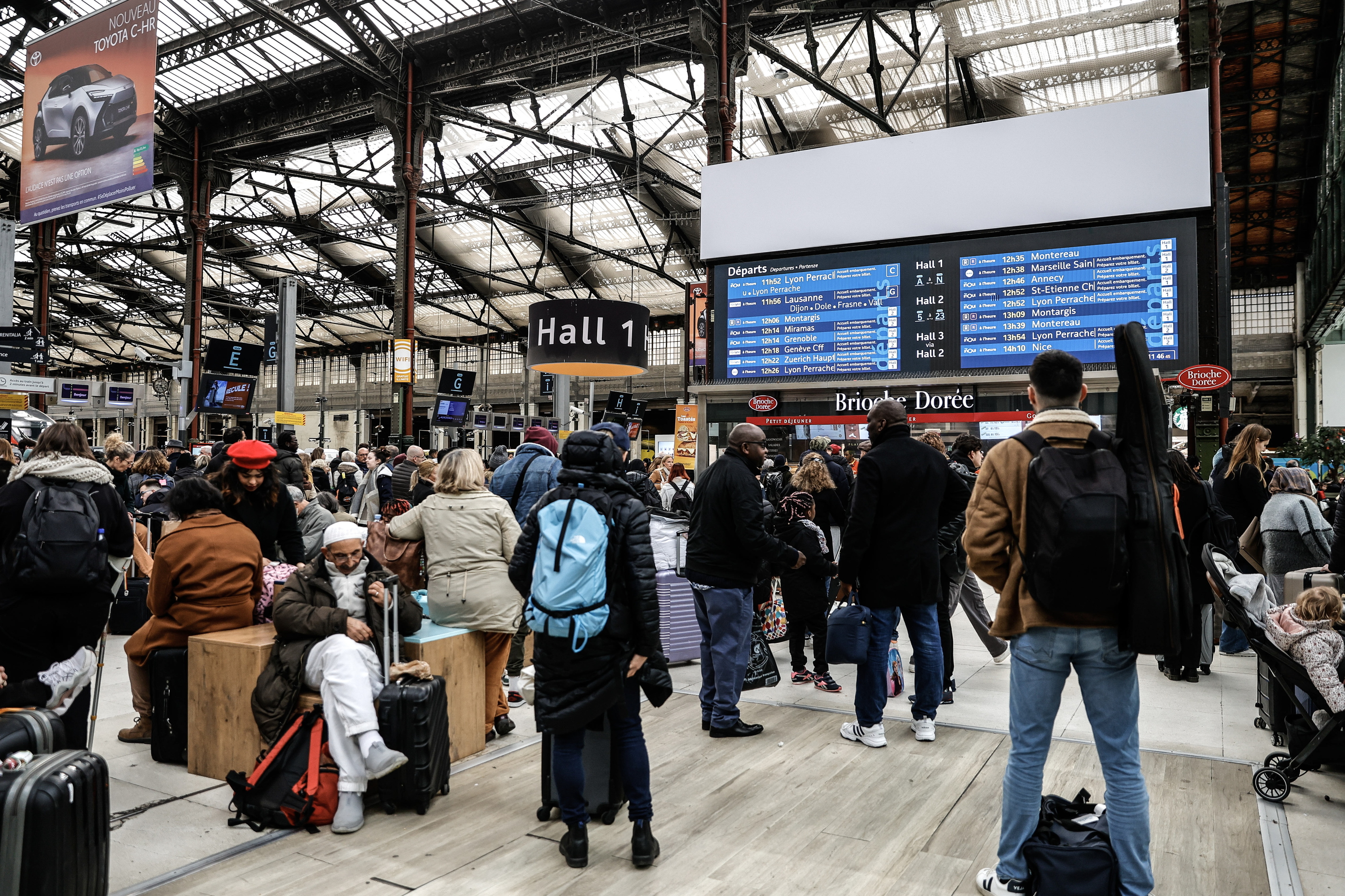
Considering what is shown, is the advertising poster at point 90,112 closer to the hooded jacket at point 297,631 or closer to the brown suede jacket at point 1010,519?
the hooded jacket at point 297,631

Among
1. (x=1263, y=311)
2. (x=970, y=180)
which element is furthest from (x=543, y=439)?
(x=1263, y=311)

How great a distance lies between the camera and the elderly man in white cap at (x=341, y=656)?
351 centimetres

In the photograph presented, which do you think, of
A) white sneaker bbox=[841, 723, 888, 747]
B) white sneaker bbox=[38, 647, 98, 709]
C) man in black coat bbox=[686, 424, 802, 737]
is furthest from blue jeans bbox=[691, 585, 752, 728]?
white sneaker bbox=[38, 647, 98, 709]

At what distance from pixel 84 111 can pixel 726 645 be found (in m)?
10.1

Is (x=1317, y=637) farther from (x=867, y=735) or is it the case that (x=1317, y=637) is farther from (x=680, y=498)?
(x=680, y=498)

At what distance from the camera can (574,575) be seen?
3.14m

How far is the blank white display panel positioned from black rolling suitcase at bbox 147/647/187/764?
30.0ft

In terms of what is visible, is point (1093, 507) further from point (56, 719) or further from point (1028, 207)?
point (1028, 207)

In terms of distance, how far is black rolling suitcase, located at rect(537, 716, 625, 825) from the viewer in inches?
139

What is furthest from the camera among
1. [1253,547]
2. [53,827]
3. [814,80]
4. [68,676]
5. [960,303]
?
[814,80]

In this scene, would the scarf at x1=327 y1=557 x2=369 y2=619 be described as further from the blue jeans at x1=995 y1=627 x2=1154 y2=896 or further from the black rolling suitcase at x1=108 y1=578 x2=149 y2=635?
the black rolling suitcase at x1=108 y1=578 x2=149 y2=635

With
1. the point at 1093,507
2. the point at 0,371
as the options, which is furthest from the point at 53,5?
the point at 1093,507

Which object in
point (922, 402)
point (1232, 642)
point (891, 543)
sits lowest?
point (1232, 642)

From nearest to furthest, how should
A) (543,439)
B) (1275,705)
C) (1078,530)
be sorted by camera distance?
(1078,530), (1275,705), (543,439)
